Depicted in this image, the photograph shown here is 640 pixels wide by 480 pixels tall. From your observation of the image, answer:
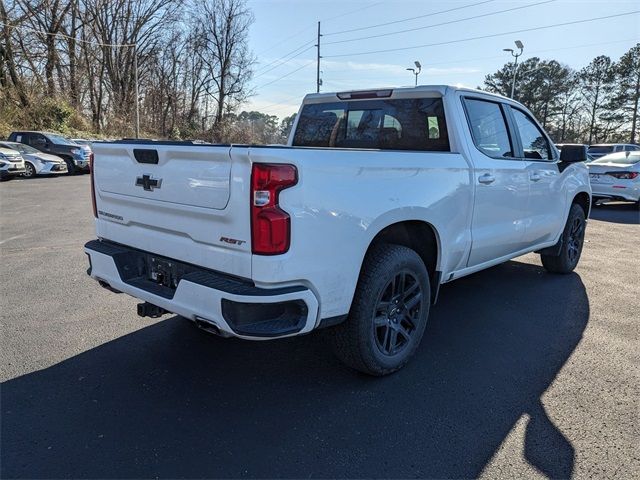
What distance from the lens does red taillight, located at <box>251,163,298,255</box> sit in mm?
2371

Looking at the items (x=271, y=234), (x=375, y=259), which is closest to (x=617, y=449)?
(x=375, y=259)

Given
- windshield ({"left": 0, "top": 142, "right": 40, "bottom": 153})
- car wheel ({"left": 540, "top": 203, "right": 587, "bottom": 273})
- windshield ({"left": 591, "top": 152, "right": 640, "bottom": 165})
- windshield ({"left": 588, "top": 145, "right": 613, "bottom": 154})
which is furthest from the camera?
windshield ({"left": 588, "top": 145, "right": 613, "bottom": 154})

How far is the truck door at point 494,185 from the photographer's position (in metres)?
3.90

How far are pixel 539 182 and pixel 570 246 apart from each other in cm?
165

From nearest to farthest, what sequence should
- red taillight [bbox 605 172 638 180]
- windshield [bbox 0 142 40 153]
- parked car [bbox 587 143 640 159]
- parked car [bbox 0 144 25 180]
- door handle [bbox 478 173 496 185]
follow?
door handle [bbox 478 173 496 185], red taillight [bbox 605 172 638 180], parked car [bbox 0 144 25 180], windshield [bbox 0 142 40 153], parked car [bbox 587 143 640 159]

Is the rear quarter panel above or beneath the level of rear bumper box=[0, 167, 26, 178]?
above

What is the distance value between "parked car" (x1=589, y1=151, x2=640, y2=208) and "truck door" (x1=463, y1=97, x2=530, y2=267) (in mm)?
9409

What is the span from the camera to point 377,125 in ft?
13.9

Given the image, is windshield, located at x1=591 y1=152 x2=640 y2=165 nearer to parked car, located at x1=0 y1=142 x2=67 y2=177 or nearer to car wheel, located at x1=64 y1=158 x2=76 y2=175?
parked car, located at x1=0 y1=142 x2=67 y2=177

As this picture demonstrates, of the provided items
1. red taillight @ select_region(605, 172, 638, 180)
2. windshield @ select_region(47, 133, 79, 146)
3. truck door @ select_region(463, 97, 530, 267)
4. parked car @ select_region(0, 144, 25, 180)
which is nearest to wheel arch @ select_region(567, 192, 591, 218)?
truck door @ select_region(463, 97, 530, 267)

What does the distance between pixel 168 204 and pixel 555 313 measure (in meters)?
3.75

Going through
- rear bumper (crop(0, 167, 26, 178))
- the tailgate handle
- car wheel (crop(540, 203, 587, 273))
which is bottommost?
car wheel (crop(540, 203, 587, 273))

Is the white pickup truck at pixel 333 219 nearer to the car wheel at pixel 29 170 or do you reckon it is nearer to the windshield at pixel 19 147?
the windshield at pixel 19 147

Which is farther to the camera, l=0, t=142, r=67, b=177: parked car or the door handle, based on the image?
l=0, t=142, r=67, b=177: parked car
